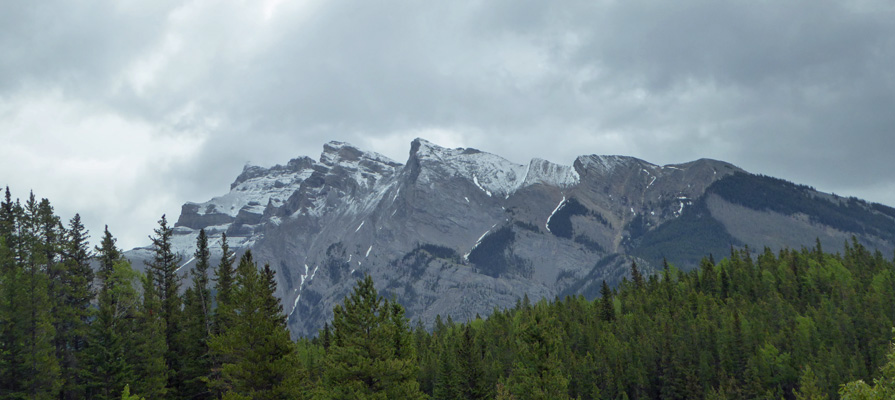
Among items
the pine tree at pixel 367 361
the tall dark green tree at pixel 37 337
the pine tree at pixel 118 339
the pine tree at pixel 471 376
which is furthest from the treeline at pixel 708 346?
the tall dark green tree at pixel 37 337

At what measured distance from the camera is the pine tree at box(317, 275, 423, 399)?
39594 mm

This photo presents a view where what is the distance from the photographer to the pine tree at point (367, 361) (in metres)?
39.6

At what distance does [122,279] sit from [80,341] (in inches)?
317

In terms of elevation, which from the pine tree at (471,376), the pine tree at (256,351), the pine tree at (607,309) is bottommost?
the pine tree at (471,376)

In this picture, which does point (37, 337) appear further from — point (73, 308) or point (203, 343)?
point (203, 343)

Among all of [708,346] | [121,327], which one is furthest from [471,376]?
[708,346]

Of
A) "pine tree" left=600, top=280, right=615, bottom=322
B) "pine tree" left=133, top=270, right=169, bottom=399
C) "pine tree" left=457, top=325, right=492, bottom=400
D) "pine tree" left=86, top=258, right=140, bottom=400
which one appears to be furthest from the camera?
"pine tree" left=600, top=280, right=615, bottom=322

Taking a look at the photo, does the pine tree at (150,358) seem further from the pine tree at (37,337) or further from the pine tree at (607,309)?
the pine tree at (607,309)

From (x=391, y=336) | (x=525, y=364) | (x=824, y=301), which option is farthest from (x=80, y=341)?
(x=824, y=301)

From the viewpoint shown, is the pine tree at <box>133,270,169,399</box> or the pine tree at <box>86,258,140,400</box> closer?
the pine tree at <box>86,258,140,400</box>

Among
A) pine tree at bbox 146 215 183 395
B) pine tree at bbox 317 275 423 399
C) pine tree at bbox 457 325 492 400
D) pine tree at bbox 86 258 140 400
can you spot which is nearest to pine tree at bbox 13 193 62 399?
pine tree at bbox 86 258 140 400

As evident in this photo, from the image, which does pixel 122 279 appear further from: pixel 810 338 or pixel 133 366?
pixel 810 338

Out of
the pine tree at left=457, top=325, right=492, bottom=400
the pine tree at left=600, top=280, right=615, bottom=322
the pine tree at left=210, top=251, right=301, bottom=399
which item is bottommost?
the pine tree at left=457, top=325, right=492, bottom=400

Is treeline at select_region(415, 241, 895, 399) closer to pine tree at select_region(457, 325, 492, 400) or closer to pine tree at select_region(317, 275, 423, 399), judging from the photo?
pine tree at select_region(457, 325, 492, 400)
